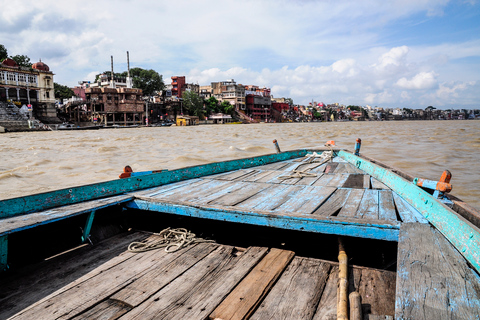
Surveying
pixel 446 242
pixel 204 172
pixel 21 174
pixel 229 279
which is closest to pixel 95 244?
pixel 229 279

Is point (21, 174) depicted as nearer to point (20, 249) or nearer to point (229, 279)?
point (20, 249)

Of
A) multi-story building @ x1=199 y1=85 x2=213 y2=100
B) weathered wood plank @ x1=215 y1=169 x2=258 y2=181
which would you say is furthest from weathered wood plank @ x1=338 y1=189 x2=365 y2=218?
multi-story building @ x1=199 y1=85 x2=213 y2=100

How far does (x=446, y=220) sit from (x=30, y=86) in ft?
167

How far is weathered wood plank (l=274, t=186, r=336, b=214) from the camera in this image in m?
2.34

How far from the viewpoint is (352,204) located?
2.51 m

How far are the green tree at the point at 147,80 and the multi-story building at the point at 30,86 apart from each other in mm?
21050

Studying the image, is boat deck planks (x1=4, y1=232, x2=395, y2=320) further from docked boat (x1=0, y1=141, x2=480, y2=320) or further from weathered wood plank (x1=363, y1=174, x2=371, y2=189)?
weathered wood plank (x1=363, y1=174, x2=371, y2=189)

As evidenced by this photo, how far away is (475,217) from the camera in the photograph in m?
1.96

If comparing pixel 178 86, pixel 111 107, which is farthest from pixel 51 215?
pixel 178 86

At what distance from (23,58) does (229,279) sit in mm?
61036

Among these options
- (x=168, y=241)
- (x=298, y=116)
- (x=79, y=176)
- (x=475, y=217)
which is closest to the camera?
(x=475, y=217)

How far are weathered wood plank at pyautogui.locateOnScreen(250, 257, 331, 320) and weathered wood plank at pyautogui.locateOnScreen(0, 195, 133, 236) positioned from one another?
1477 mm

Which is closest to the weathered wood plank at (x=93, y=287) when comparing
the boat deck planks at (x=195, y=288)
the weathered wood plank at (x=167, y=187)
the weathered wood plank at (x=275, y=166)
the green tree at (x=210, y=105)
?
the boat deck planks at (x=195, y=288)

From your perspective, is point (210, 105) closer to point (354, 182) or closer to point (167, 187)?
point (354, 182)
